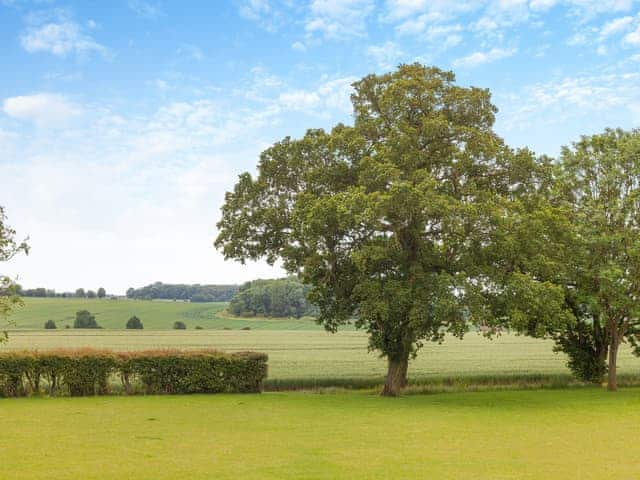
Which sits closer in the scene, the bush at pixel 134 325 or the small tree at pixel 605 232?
the small tree at pixel 605 232

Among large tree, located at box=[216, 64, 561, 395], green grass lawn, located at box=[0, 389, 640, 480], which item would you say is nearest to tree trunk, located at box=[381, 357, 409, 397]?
large tree, located at box=[216, 64, 561, 395]

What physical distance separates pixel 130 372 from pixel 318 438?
15011mm

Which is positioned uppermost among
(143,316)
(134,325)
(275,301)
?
(275,301)

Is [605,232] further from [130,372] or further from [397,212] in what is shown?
[130,372]

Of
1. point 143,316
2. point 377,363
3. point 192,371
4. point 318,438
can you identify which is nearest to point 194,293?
point 143,316

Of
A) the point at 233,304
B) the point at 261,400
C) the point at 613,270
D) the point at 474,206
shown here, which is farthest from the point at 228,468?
the point at 233,304

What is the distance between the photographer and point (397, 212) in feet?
88.3

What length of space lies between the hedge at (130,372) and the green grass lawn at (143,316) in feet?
257

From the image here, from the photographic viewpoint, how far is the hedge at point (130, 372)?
28.6 m

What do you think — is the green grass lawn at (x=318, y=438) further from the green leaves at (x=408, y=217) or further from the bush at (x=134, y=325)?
the bush at (x=134, y=325)

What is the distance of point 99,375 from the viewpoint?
2933 centimetres

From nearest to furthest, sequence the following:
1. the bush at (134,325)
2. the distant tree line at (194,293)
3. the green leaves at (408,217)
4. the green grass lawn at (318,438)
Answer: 1. the green grass lawn at (318,438)
2. the green leaves at (408,217)
3. the bush at (134,325)
4. the distant tree line at (194,293)

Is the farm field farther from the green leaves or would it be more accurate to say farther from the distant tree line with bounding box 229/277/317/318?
the distant tree line with bounding box 229/277/317/318

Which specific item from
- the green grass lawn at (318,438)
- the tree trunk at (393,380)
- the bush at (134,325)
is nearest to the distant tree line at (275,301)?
the bush at (134,325)
